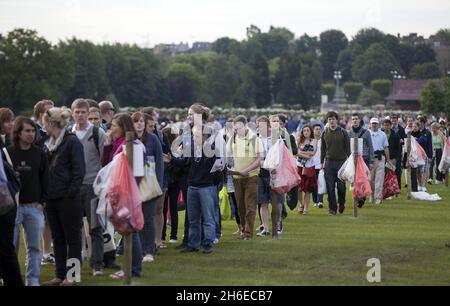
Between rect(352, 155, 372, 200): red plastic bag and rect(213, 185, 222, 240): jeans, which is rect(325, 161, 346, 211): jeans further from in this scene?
rect(213, 185, 222, 240): jeans

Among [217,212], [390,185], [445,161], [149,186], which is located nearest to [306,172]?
[390,185]

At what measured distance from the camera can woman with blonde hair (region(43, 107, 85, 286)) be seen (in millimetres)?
13367

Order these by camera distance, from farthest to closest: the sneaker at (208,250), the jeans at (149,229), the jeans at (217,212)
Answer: the jeans at (217,212) < the sneaker at (208,250) < the jeans at (149,229)

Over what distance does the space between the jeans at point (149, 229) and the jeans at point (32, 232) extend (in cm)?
217

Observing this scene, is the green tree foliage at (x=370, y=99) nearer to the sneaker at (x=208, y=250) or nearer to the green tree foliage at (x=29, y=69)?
the green tree foliage at (x=29, y=69)

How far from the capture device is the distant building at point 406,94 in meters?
190

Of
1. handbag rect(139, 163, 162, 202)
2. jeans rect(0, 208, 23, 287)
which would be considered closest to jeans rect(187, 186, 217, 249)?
handbag rect(139, 163, 162, 202)

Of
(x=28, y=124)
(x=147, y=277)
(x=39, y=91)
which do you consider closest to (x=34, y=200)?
(x=28, y=124)

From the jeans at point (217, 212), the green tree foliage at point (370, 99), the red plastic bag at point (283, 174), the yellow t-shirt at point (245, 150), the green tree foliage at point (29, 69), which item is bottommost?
the green tree foliage at point (370, 99)

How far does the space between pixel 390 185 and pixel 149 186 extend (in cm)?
1378

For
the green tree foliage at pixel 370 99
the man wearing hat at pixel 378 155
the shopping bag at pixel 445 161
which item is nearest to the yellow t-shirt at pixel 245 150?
the man wearing hat at pixel 378 155
